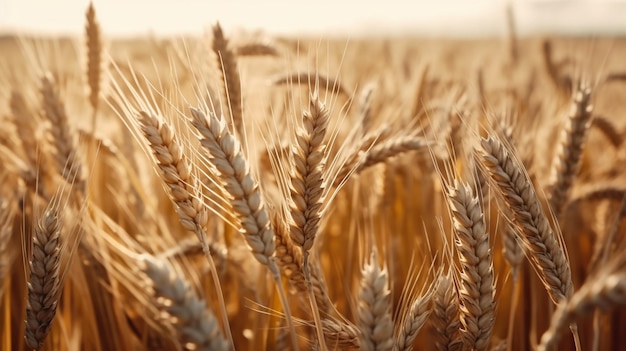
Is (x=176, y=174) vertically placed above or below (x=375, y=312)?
above

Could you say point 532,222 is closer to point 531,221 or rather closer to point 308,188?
point 531,221

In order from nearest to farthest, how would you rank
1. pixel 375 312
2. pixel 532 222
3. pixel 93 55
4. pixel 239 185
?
pixel 375 312, pixel 239 185, pixel 532 222, pixel 93 55

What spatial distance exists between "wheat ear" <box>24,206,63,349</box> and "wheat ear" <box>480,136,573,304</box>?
29.2 inches

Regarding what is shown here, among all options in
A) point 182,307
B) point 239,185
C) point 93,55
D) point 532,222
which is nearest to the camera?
point 182,307

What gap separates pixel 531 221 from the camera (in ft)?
3.23

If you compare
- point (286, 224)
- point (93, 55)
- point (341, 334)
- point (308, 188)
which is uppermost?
point (93, 55)

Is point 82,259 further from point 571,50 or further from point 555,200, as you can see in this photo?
point 571,50

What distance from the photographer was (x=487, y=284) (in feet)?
2.98

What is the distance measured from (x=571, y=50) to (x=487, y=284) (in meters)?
4.04

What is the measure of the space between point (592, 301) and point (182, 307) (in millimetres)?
472

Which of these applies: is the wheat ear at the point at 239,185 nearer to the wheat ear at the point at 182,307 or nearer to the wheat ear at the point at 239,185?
the wheat ear at the point at 239,185

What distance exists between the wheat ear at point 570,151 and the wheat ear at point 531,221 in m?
0.47

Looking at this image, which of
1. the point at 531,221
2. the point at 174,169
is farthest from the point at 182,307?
the point at 531,221

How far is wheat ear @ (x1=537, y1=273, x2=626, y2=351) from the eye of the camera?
643 mm
